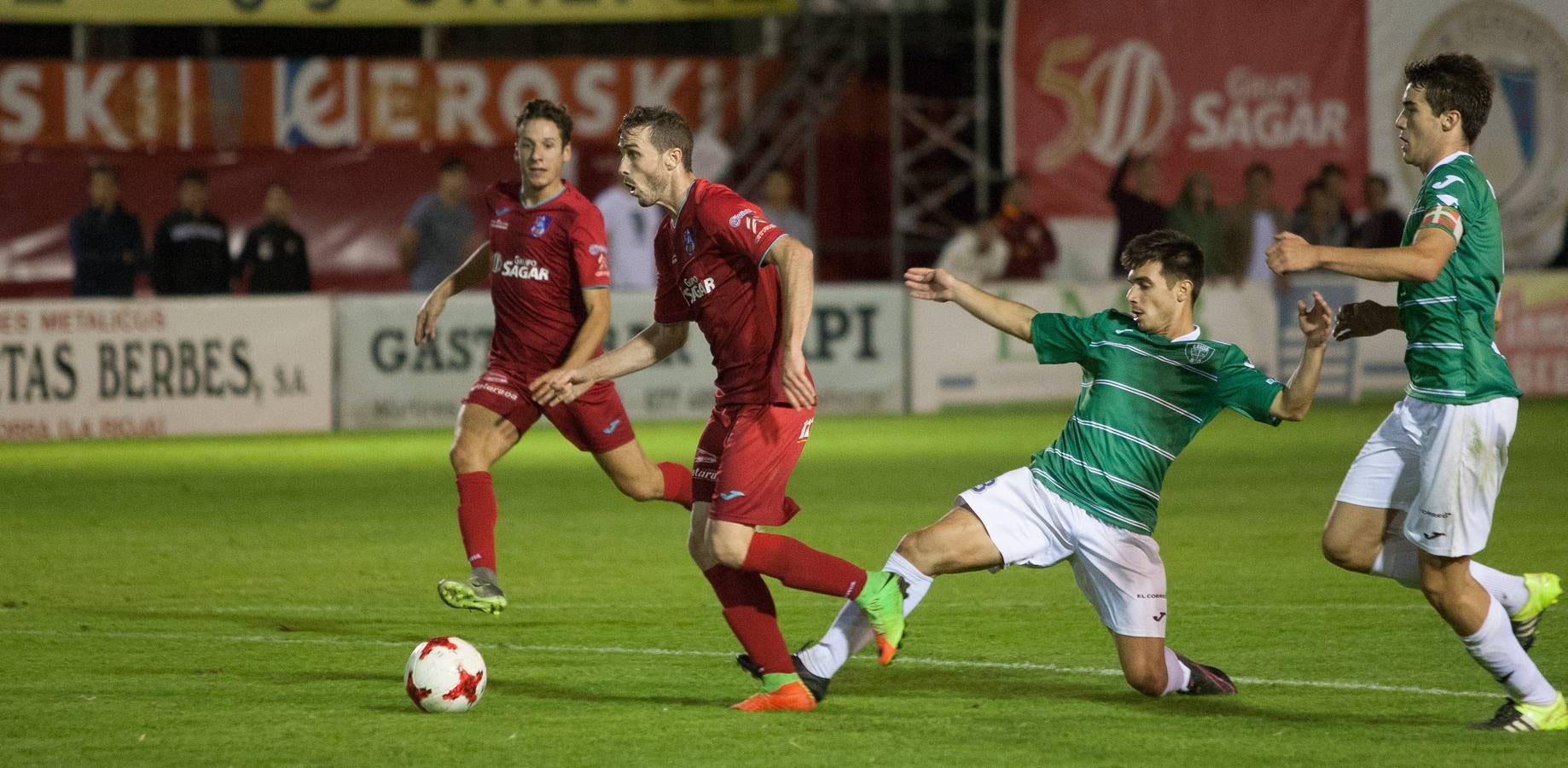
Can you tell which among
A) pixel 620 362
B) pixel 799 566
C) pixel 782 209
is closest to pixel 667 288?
pixel 620 362

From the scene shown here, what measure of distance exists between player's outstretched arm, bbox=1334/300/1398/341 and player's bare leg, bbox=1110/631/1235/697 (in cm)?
111

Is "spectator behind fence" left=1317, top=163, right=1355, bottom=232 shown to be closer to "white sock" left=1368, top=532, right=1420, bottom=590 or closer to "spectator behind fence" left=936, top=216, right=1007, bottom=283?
"spectator behind fence" left=936, top=216, right=1007, bottom=283

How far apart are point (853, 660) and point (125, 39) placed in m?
16.9

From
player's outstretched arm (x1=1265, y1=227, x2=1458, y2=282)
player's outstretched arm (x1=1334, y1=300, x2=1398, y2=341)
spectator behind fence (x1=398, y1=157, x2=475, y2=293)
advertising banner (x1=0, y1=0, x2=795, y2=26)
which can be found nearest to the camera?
player's outstretched arm (x1=1265, y1=227, x2=1458, y2=282)

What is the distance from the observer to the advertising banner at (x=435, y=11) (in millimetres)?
20062

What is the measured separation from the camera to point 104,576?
9.32m

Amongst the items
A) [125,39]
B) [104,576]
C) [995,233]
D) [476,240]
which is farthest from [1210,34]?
[104,576]

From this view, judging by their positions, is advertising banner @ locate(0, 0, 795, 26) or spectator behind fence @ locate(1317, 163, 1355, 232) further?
advertising banner @ locate(0, 0, 795, 26)

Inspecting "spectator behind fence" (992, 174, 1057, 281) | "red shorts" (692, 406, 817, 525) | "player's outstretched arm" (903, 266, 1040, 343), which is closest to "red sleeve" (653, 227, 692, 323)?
"red shorts" (692, 406, 817, 525)

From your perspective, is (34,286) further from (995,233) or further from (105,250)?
(995,233)

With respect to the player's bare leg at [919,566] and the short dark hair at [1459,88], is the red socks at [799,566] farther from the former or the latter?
the short dark hair at [1459,88]

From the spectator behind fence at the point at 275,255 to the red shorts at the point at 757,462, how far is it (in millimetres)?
11827

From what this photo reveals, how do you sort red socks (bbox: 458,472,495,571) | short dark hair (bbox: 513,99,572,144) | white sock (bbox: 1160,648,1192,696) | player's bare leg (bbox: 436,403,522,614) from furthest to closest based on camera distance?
short dark hair (bbox: 513,99,572,144)
red socks (bbox: 458,472,495,571)
player's bare leg (bbox: 436,403,522,614)
white sock (bbox: 1160,648,1192,696)

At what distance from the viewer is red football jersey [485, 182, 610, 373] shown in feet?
27.1
